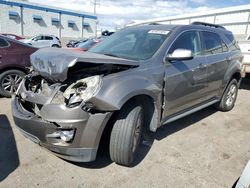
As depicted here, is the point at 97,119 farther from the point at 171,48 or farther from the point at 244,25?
the point at 244,25

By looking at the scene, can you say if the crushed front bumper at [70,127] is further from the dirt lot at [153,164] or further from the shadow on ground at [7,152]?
the shadow on ground at [7,152]

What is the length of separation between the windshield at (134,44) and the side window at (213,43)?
41.1 inches

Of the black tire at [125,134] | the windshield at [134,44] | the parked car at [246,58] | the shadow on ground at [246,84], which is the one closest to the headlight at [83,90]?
the black tire at [125,134]

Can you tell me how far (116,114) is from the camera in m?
2.94

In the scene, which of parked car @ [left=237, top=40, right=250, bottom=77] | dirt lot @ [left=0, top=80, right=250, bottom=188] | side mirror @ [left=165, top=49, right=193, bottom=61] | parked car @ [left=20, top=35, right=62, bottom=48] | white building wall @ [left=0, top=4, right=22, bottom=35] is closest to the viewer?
dirt lot @ [left=0, top=80, right=250, bottom=188]

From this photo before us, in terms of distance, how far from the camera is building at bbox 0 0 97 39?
33062 millimetres

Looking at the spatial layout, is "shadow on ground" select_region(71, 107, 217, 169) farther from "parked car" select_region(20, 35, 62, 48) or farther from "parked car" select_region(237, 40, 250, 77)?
"parked car" select_region(20, 35, 62, 48)

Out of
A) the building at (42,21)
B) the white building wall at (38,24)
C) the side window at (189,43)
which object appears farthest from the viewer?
the white building wall at (38,24)

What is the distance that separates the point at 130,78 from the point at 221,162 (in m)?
1.77

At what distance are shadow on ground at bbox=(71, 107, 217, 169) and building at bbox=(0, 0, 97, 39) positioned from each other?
3337cm

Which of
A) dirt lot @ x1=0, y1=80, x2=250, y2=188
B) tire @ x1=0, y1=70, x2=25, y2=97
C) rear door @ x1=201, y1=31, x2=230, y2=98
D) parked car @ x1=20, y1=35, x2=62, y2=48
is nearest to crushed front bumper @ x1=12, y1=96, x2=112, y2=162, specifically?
dirt lot @ x1=0, y1=80, x2=250, y2=188

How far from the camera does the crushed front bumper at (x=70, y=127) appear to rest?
261 cm

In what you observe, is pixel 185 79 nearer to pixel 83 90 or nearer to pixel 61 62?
Answer: pixel 83 90

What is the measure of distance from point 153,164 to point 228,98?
3.07 meters
